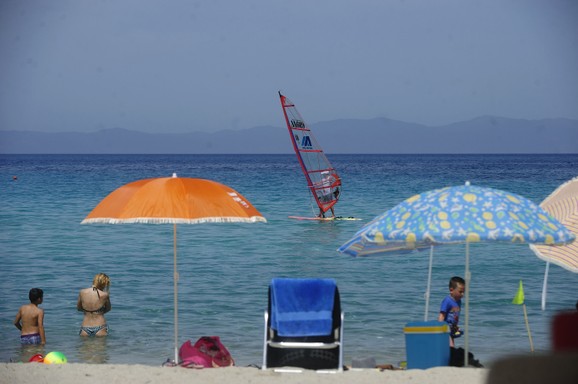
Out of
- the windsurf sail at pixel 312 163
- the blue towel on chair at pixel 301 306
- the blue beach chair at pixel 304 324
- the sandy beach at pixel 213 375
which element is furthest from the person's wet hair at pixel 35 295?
the windsurf sail at pixel 312 163

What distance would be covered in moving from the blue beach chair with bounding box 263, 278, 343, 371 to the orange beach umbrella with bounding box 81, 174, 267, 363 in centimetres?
71

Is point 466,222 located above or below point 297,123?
below

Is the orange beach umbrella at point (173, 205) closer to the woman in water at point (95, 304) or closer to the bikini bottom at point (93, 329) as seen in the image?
the woman in water at point (95, 304)

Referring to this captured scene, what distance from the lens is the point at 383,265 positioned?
750 inches

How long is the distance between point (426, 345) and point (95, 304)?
4591 millimetres

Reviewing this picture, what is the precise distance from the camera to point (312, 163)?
108 feet

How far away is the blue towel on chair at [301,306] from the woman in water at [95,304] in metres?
3.36

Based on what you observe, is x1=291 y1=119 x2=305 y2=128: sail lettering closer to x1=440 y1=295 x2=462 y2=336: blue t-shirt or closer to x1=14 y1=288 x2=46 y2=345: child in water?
x1=14 y1=288 x2=46 y2=345: child in water

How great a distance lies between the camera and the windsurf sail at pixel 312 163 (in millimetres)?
31688

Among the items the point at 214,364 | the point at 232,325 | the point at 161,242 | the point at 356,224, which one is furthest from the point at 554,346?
the point at 356,224

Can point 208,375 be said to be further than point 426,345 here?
No

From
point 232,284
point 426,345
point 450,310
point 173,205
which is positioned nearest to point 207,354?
point 173,205

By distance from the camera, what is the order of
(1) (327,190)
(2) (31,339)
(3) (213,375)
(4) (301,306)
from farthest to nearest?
(1) (327,190) → (2) (31,339) → (4) (301,306) → (3) (213,375)

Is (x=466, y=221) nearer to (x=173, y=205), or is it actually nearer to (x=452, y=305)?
(x=452, y=305)
